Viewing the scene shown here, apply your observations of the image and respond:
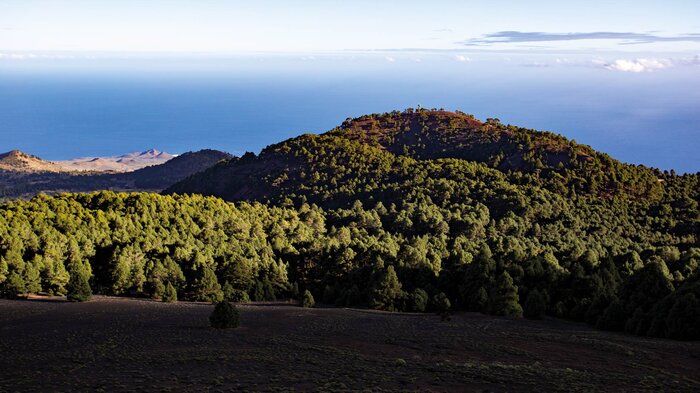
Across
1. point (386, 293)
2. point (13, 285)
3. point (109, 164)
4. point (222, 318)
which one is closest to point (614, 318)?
point (386, 293)

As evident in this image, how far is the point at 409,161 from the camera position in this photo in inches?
2995

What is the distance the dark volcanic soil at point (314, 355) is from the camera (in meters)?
14.4

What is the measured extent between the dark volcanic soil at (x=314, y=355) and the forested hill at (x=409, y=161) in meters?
44.9

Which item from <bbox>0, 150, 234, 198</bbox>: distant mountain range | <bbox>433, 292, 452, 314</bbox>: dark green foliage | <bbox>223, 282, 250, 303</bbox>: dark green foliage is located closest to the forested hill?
<bbox>0, 150, 234, 198</bbox>: distant mountain range

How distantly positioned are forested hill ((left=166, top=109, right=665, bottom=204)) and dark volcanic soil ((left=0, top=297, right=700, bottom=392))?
4487 cm

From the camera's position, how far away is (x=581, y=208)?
196ft

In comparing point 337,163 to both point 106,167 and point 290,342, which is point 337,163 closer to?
point 290,342

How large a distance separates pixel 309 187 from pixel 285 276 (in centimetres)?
3444

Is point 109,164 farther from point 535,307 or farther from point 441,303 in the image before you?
point 535,307

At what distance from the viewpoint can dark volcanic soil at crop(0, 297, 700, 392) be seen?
14.4 m

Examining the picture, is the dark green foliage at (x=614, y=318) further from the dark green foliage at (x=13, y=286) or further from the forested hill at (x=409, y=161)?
the forested hill at (x=409, y=161)

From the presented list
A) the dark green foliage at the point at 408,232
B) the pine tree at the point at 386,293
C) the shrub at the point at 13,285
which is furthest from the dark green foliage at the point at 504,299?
the shrub at the point at 13,285

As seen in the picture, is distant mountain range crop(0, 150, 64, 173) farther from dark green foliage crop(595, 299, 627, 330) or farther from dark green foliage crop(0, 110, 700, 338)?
dark green foliage crop(595, 299, 627, 330)

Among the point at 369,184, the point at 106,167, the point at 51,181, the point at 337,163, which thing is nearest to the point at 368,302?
the point at 369,184
